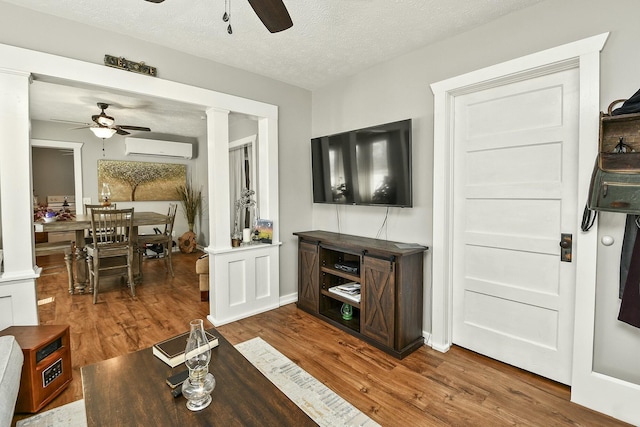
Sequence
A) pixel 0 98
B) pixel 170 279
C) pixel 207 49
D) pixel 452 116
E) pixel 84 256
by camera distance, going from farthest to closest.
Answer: pixel 170 279 → pixel 84 256 → pixel 207 49 → pixel 452 116 → pixel 0 98

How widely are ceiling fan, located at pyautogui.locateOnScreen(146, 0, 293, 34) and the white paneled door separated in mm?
1693

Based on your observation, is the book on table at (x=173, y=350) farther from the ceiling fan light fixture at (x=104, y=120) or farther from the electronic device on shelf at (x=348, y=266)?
the ceiling fan light fixture at (x=104, y=120)

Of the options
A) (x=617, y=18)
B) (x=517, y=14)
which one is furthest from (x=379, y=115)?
(x=617, y=18)

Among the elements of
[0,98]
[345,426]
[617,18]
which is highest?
[617,18]

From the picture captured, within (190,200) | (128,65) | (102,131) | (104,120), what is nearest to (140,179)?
(190,200)

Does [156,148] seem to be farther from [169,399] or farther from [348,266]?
[169,399]

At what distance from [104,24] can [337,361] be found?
10.5 ft

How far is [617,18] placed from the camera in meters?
1.80

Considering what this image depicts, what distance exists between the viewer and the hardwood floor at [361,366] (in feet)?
6.08

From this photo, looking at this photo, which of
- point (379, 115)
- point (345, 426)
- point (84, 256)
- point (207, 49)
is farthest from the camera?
point (84, 256)

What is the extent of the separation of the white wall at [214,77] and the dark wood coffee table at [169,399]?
221 centimetres

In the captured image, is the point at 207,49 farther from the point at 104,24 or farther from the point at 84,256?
the point at 84,256

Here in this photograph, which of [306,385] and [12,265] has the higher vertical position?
[12,265]

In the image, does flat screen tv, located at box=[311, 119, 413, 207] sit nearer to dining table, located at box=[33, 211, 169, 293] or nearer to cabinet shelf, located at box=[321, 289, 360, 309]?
cabinet shelf, located at box=[321, 289, 360, 309]
